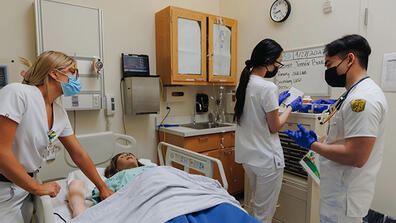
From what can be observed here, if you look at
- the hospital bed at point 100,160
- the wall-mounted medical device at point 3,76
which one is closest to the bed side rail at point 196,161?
the hospital bed at point 100,160

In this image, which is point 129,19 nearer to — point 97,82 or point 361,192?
point 97,82

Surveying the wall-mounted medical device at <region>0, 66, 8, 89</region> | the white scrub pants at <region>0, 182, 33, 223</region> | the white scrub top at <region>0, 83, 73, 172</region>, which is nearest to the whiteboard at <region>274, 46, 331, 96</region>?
the white scrub top at <region>0, 83, 73, 172</region>

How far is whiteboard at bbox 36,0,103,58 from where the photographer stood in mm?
2033

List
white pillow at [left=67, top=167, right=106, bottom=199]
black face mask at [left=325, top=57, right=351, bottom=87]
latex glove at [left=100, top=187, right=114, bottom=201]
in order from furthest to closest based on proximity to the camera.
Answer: white pillow at [left=67, top=167, right=106, bottom=199]
latex glove at [left=100, top=187, right=114, bottom=201]
black face mask at [left=325, top=57, right=351, bottom=87]

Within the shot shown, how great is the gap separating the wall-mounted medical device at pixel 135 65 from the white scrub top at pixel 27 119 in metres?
1.36

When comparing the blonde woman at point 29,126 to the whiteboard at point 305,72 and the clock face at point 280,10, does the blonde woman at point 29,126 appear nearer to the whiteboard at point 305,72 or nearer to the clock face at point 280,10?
the whiteboard at point 305,72

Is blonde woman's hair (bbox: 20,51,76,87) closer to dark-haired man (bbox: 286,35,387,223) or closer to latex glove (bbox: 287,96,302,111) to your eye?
dark-haired man (bbox: 286,35,387,223)

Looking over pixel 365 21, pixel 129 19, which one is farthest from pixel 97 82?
pixel 365 21

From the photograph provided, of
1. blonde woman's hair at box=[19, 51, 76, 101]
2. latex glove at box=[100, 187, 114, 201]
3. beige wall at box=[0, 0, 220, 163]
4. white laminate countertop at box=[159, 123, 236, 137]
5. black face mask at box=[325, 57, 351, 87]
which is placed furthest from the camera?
white laminate countertop at box=[159, 123, 236, 137]

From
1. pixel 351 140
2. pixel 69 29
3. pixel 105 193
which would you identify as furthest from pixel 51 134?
pixel 351 140

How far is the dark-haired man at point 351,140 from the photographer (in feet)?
3.85

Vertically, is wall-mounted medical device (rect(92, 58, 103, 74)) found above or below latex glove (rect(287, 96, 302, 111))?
above

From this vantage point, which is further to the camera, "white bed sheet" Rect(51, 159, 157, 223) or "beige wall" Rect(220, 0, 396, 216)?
"beige wall" Rect(220, 0, 396, 216)

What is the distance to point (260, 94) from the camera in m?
1.72
